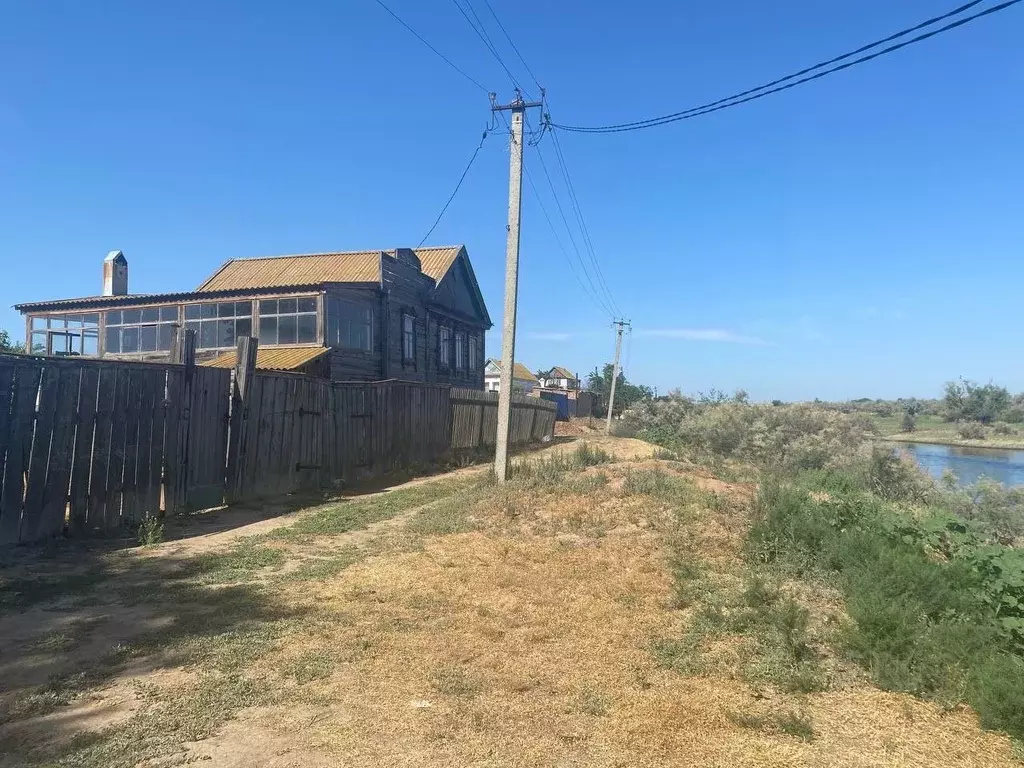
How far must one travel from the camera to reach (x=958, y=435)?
44.4 meters

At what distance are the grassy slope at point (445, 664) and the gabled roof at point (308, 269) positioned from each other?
17467 millimetres

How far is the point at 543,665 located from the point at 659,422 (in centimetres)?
3083

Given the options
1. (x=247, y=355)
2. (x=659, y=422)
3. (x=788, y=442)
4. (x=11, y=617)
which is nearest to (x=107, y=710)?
(x=11, y=617)

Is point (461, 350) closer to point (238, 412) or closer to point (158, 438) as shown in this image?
point (238, 412)

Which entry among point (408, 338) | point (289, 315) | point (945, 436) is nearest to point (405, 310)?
point (408, 338)

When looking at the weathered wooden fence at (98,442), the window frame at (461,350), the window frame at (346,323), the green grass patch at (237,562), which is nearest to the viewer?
the green grass patch at (237,562)

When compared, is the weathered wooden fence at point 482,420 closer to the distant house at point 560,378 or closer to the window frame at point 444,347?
the window frame at point 444,347

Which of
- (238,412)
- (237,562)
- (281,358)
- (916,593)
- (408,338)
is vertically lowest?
(237,562)

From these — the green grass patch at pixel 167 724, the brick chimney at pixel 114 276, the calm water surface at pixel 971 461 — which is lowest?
the calm water surface at pixel 971 461

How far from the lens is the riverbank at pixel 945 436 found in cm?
3956

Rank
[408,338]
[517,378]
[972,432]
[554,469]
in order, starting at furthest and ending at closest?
1. [517,378]
2. [972,432]
3. [408,338]
4. [554,469]

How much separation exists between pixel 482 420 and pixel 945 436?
36.8 metres

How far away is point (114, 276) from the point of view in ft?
77.2

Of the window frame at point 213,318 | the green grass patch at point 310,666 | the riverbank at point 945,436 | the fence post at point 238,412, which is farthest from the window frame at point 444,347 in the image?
the green grass patch at point 310,666
